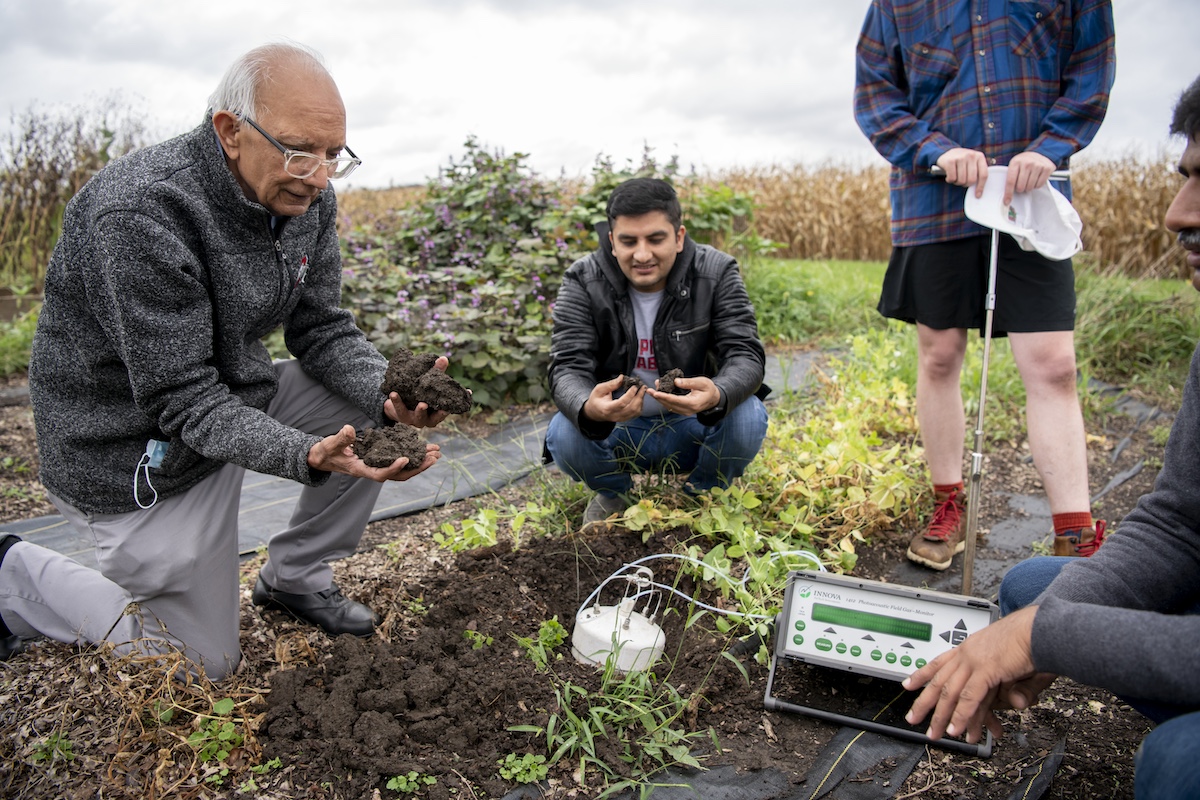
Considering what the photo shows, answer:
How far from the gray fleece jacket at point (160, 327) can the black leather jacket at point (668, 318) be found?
974 mm

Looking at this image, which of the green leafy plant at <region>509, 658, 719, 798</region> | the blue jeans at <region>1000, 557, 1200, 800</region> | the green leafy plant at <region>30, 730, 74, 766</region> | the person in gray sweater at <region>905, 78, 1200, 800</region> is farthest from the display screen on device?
the green leafy plant at <region>30, 730, 74, 766</region>

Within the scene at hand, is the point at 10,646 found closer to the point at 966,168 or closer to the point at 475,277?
the point at 966,168

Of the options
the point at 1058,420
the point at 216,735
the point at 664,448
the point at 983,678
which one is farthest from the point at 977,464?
the point at 216,735

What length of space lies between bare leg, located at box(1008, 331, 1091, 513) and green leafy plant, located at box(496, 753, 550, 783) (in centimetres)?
185

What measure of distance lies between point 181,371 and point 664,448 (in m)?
1.63

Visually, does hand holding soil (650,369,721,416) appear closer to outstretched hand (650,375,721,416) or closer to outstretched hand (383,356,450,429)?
outstretched hand (650,375,721,416)

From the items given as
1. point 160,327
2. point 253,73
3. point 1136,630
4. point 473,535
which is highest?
point 253,73

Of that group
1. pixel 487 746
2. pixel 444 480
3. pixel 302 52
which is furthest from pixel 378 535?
pixel 302 52

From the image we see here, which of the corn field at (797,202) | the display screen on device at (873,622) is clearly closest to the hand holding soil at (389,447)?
the display screen on device at (873,622)

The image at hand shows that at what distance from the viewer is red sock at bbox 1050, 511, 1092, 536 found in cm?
265

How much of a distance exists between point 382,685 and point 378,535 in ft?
4.27

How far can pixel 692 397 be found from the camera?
2.56 meters

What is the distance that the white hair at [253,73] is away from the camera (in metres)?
1.97

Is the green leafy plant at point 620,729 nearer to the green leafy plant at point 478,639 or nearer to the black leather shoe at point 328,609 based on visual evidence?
the green leafy plant at point 478,639
